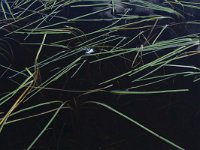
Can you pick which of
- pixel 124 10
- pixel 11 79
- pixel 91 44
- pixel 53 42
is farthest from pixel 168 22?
pixel 11 79

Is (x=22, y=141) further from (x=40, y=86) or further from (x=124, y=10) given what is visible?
(x=124, y=10)

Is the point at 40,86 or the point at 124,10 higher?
the point at 124,10

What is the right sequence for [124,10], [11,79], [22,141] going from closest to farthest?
1. [22,141]
2. [11,79]
3. [124,10]

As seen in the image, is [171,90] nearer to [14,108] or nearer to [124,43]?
[124,43]

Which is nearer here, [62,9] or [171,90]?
[171,90]

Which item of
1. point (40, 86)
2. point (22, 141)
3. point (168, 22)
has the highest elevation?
point (168, 22)

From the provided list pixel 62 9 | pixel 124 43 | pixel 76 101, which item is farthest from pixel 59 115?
pixel 62 9

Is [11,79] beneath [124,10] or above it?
beneath

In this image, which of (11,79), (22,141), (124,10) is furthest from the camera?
(124,10)

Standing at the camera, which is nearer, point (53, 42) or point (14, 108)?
point (14, 108)
